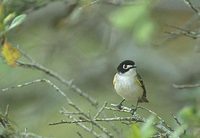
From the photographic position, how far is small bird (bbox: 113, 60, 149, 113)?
4.04 metres

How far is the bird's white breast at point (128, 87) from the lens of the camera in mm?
4019

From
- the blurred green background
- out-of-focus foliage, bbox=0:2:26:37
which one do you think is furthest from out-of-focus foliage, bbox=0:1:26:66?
the blurred green background

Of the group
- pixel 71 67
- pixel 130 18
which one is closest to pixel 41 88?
pixel 71 67

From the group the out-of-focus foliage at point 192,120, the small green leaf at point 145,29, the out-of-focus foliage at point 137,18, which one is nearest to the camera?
the out-of-focus foliage at point 192,120

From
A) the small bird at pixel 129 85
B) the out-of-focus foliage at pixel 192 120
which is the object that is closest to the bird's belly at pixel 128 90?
the small bird at pixel 129 85

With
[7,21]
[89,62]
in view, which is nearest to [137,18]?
[7,21]

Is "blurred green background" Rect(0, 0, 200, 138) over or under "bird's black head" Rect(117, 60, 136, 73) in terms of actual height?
under

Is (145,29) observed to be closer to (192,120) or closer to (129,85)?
(192,120)

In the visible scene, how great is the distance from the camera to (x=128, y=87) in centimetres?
411

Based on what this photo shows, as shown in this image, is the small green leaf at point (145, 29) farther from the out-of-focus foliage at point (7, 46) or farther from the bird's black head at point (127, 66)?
the out-of-focus foliage at point (7, 46)

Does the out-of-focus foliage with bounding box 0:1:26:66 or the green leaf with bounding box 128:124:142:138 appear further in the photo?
the out-of-focus foliage with bounding box 0:1:26:66

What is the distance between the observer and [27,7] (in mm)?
5453

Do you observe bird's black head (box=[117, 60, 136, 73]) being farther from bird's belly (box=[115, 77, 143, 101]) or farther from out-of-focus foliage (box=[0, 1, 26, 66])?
out-of-focus foliage (box=[0, 1, 26, 66])

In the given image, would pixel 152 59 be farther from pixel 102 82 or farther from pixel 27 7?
pixel 27 7
